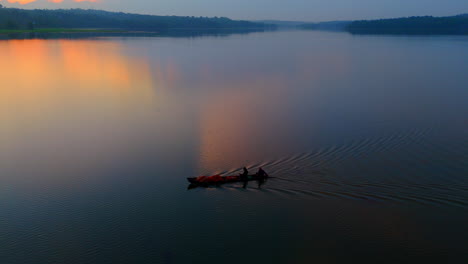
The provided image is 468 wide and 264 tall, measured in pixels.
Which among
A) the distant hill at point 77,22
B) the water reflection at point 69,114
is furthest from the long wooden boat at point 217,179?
the distant hill at point 77,22

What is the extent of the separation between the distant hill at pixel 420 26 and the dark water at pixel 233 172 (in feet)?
274

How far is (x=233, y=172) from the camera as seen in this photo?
12.9 m

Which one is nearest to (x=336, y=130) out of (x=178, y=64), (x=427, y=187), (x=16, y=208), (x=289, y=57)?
(x=427, y=187)

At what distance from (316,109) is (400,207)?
1102 centimetres

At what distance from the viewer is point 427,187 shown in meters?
11.5

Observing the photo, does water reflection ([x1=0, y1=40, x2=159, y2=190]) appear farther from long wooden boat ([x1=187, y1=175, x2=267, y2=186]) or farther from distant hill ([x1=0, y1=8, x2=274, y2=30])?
distant hill ([x1=0, y1=8, x2=274, y2=30])

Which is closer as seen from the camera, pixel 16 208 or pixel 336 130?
pixel 16 208

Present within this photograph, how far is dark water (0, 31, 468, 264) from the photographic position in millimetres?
9078

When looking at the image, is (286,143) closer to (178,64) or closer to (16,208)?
(16,208)

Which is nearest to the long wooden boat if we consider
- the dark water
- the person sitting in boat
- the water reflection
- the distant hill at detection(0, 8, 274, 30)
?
the person sitting in boat

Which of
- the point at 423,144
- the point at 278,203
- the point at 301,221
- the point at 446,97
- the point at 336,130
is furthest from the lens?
the point at 446,97

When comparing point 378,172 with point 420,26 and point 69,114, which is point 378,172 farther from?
point 420,26

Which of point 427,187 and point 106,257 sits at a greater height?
point 427,187

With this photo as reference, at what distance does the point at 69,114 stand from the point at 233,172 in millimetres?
11475
